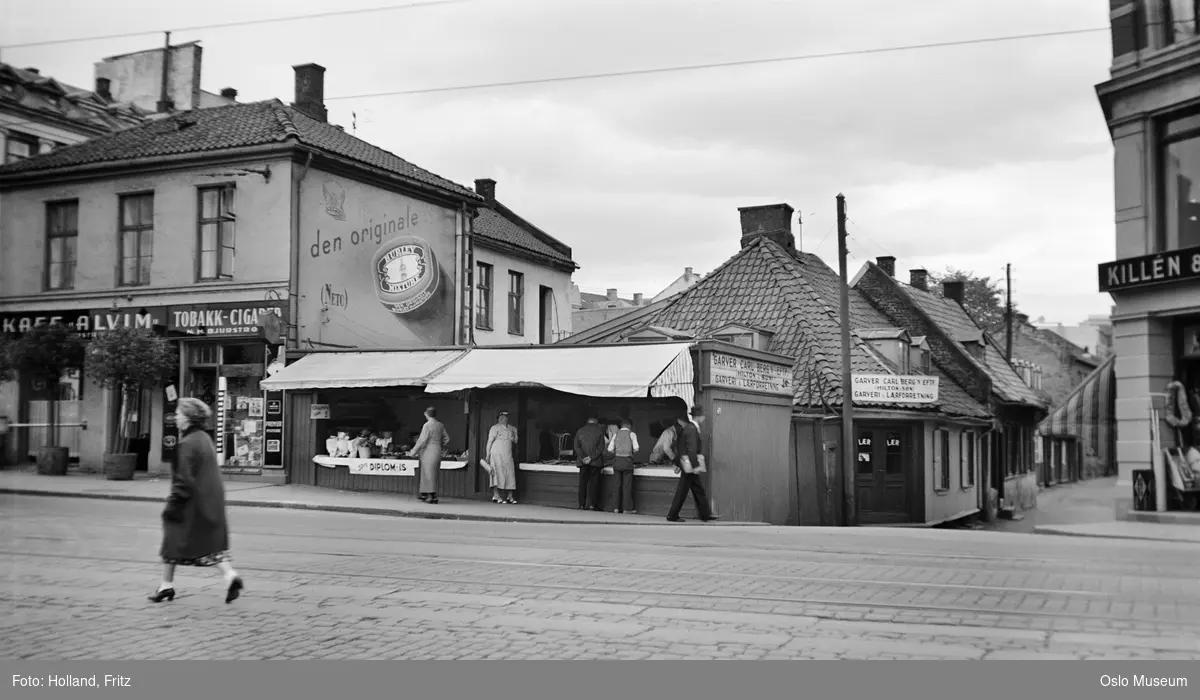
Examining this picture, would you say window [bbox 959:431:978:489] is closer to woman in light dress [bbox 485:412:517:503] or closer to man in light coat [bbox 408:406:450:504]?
woman in light dress [bbox 485:412:517:503]

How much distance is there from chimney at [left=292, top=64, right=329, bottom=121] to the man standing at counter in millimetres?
15159

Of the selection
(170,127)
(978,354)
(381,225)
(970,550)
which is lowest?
(970,550)

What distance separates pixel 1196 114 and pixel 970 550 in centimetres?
1056

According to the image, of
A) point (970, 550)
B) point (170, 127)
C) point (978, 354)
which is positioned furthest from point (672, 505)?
point (978, 354)

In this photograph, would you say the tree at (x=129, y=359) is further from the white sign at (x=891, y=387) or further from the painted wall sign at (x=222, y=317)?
the white sign at (x=891, y=387)

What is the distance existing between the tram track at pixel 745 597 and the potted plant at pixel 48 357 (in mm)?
15078

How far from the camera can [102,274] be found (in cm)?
2658

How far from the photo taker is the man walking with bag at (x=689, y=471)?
766 inches

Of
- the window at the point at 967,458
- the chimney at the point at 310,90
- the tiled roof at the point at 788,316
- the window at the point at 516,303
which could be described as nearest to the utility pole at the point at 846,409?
the tiled roof at the point at 788,316

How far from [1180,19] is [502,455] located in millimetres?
14589

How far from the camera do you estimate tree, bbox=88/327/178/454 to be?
2384 cm

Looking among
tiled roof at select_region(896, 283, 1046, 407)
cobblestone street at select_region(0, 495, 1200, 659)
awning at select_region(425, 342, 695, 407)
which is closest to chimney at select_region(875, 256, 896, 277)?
tiled roof at select_region(896, 283, 1046, 407)

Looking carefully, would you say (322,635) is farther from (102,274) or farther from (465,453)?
(102,274)

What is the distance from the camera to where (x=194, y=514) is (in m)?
8.98
